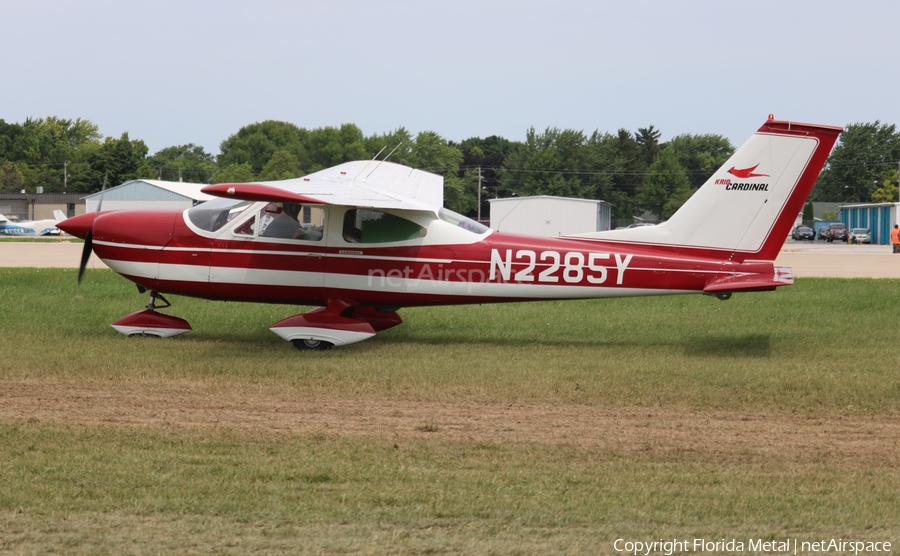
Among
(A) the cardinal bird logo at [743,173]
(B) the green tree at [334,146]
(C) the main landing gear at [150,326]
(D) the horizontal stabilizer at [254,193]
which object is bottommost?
(C) the main landing gear at [150,326]

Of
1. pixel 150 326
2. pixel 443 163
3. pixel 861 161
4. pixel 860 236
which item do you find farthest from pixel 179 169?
pixel 150 326

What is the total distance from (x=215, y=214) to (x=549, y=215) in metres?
44.6

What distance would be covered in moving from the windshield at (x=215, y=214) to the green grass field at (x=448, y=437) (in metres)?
1.56

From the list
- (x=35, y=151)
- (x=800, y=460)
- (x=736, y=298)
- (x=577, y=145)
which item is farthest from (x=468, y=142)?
(x=800, y=460)

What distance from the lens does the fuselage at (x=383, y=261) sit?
455 inches

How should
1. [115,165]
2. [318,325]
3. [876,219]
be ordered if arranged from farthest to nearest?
[115,165]
[876,219]
[318,325]

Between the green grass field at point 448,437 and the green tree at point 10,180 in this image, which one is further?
the green tree at point 10,180

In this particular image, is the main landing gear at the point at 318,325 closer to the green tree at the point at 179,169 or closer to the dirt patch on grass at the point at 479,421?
the dirt patch on grass at the point at 479,421

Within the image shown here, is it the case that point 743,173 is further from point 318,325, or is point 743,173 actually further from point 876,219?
point 876,219

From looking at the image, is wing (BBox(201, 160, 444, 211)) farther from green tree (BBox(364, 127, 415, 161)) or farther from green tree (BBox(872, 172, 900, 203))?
green tree (BBox(872, 172, 900, 203))

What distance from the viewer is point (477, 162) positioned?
4719 inches

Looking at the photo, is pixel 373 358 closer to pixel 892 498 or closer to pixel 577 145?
pixel 892 498

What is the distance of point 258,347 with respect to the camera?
1162cm

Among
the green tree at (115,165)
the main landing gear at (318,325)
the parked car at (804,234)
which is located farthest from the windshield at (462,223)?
the green tree at (115,165)
